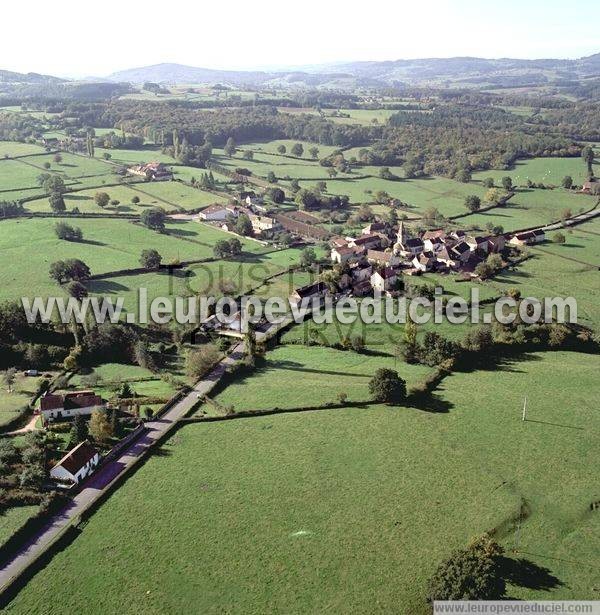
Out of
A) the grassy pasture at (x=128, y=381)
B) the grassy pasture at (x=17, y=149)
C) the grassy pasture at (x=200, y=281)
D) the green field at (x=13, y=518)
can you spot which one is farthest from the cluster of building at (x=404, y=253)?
the grassy pasture at (x=17, y=149)

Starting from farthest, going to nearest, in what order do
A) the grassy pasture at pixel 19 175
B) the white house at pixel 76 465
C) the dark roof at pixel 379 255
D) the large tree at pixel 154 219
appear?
the grassy pasture at pixel 19 175
the large tree at pixel 154 219
the dark roof at pixel 379 255
the white house at pixel 76 465

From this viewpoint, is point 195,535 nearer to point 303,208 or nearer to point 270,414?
point 270,414

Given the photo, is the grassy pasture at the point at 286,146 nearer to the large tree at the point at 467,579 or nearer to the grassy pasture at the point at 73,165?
the grassy pasture at the point at 73,165

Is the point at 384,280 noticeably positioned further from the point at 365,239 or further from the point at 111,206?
the point at 111,206

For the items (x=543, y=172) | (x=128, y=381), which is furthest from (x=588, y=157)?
(x=128, y=381)

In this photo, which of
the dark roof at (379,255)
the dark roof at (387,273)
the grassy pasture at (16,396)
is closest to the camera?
the grassy pasture at (16,396)

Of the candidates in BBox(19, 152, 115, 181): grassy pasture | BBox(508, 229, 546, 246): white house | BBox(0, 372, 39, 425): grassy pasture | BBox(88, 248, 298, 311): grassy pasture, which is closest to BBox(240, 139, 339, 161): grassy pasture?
BBox(19, 152, 115, 181): grassy pasture

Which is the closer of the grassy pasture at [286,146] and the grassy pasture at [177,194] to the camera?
the grassy pasture at [177,194]

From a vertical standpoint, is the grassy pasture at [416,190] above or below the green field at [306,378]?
above
